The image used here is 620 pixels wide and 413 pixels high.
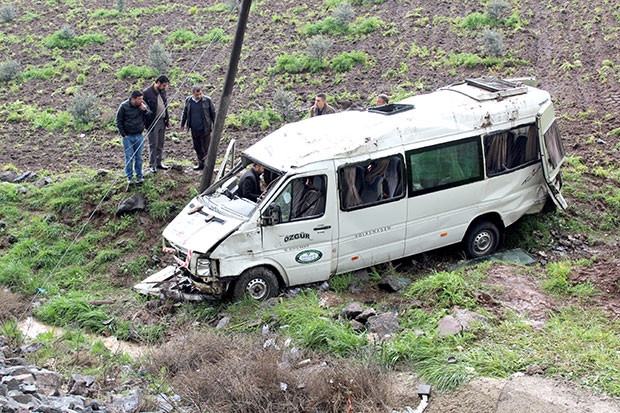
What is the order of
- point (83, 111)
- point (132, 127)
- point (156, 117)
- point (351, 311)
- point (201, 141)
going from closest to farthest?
1. point (351, 311)
2. point (132, 127)
3. point (156, 117)
4. point (201, 141)
5. point (83, 111)

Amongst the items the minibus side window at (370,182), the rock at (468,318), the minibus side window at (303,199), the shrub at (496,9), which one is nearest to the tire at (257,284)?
the minibus side window at (303,199)

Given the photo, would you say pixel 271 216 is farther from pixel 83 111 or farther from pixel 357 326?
pixel 83 111

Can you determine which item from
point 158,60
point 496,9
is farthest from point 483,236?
point 158,60

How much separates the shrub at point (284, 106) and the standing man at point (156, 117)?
418cm

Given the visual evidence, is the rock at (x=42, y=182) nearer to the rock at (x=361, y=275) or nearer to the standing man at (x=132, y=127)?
the standing man at (x=132, y=127)

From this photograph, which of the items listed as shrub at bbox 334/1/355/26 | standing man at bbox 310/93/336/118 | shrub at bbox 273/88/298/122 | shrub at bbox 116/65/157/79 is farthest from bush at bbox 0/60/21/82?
standing man at bbox 310/93/336/118

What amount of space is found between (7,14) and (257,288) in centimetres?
2076

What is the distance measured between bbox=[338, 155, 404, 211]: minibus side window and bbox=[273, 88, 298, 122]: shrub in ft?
22.2

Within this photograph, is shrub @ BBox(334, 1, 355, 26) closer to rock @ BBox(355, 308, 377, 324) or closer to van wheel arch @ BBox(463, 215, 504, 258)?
van wheel arch @ BBox(463, 215, 504, 258)

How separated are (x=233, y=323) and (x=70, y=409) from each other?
2.91m

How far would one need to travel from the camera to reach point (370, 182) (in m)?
9.53

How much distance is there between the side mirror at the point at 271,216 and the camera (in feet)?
29.5

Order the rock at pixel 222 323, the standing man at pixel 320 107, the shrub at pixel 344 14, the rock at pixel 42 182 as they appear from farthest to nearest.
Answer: the shrub at pixel 344 14 → the rock at pixel 42 182 → the standing man at pixel 320 107 → the rock at pixel 222 323

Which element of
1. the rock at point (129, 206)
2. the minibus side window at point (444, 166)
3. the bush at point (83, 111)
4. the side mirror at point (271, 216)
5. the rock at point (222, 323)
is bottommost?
the rock at point (222, 323)
